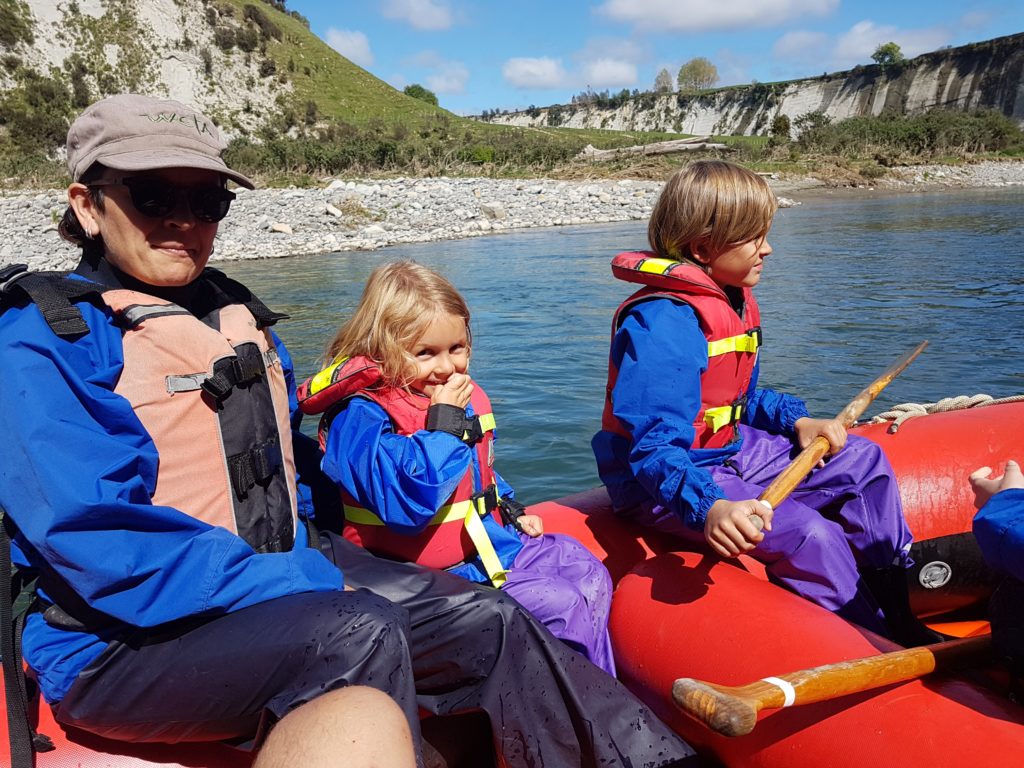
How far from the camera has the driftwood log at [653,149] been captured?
91.7 feet

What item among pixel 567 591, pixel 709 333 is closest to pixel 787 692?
pixel 567 591

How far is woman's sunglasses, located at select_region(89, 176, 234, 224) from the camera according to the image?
1521 millimetres

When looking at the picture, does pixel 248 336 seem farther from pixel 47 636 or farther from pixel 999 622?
pixel 999 622

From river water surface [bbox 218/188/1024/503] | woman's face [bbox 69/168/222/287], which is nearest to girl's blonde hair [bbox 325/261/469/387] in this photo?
woman's face [bbox 69/168/222/287]

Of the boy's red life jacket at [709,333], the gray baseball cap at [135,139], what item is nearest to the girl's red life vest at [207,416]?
the gray baseball cap at [135,139]

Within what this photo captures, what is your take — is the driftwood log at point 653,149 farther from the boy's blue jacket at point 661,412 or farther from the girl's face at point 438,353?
the girl's face at point 438,353

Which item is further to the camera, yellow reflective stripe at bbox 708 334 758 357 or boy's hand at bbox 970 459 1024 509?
yellow reflective stripe at bbox 708 334 758 357

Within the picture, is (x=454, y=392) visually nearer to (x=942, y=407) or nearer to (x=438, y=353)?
(x=438, y=353)

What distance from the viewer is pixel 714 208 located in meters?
2.12

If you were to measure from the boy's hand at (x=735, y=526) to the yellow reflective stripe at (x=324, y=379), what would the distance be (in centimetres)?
90

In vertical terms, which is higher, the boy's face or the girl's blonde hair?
the boy's face

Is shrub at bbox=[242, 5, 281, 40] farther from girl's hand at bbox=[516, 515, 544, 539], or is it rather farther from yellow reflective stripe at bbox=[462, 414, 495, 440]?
girl's hand at bbox=[516, 515, 544, 539]

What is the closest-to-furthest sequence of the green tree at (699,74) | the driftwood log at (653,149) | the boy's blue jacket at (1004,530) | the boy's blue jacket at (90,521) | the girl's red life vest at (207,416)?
the boy's blue jacket at (90,521) → the boy's blue jacket at (1004,530) → the girl's red life vest at (207,416) → the driftwood log at (653,149) → the green tree at (699,74)

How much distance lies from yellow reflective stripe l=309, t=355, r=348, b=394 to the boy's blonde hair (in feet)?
3.16
